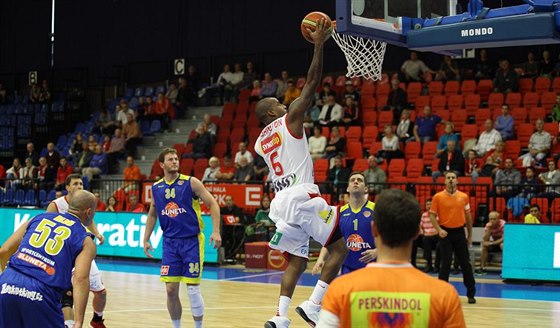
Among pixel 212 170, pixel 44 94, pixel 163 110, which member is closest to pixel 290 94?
pixel 212 170

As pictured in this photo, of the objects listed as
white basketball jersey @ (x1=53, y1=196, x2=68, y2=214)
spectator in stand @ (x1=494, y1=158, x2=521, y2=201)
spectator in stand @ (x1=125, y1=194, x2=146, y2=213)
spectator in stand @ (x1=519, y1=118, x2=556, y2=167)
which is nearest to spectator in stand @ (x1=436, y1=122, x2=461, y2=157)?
spectator in stand @ (x1=519, y1=118, x2=556, y2=167)

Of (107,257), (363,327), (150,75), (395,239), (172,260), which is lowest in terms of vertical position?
(107,257)

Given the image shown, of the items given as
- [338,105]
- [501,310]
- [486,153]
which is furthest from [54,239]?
[338,105]

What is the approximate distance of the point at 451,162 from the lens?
17.7 meters

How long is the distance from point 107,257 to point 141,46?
12.1 m

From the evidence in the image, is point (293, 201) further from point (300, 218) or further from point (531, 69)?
point (531, 69)

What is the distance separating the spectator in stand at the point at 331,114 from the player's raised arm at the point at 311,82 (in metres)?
13.3

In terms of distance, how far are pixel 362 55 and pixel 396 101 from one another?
426 inches

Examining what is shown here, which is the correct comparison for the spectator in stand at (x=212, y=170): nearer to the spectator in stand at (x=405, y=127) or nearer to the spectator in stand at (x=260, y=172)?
the spectator in stand at (x=260, y=172)

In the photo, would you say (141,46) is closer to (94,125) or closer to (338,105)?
(94,125)

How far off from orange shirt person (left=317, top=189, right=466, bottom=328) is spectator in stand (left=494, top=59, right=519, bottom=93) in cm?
1689

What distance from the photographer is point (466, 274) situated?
12.6 m

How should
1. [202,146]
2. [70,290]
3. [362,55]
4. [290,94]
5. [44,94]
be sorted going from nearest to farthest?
[70,290] → [362,55] → [290,94] → [202,146] → [44,94]

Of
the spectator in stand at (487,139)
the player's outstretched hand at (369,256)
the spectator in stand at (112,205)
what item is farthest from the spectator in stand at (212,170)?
the player's outstretched hand at (369,256)
